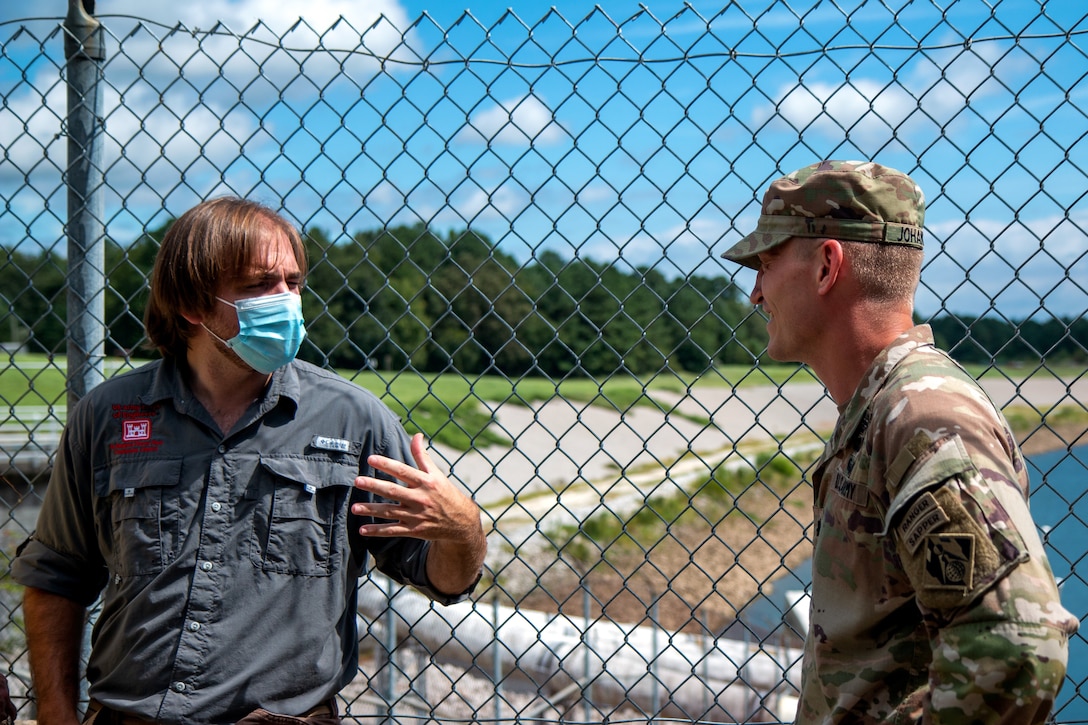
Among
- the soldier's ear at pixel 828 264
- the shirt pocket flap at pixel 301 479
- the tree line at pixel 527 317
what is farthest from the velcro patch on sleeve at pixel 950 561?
the shirt pocket flap at pixel 301 479

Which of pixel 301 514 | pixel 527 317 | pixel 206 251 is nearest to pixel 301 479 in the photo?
pixel 301 514

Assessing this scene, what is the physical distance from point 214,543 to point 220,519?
62mm

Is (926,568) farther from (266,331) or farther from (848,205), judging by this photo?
(266,331)

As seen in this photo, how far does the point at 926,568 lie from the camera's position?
5.00 feet

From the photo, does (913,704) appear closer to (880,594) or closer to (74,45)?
(880,594)

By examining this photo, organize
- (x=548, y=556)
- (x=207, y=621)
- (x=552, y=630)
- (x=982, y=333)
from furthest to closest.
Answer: (x=548, y=556) < (x=552, y=630) < (x=982, y=333) < (x=207, y=621)

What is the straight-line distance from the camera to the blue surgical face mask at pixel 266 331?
7.99 ft

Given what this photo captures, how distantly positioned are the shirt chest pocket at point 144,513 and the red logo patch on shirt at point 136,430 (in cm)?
6

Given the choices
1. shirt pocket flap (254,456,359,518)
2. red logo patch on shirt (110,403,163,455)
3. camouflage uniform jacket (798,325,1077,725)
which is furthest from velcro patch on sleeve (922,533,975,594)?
red logo patch on shirt (110,403,163,455)

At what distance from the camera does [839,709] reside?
1.71 metres

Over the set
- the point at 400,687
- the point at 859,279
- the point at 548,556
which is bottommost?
the point at 548,556

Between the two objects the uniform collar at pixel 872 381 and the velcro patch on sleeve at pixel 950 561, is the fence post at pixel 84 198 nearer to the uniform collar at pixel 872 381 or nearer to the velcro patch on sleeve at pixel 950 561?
the uniform collar at pixel 872 381

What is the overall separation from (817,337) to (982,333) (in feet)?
4.83

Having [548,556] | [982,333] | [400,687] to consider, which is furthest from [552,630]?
[548,556]
